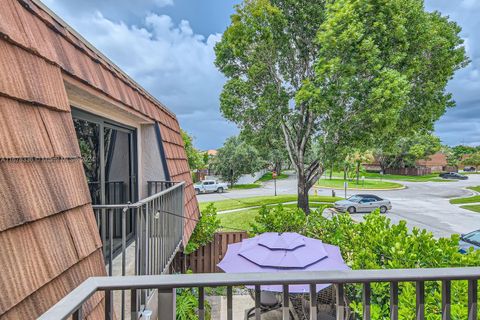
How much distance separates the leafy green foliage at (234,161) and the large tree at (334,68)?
54.7ft

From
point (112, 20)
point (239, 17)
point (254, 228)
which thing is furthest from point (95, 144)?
point (239, 17)

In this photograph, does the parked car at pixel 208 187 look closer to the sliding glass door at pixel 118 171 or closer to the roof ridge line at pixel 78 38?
the sliding glass door at pixel 118 171

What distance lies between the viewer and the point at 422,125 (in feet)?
39.1

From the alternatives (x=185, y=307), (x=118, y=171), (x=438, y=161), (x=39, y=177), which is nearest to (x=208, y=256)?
(x=185, y=307)

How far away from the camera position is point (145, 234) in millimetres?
2369

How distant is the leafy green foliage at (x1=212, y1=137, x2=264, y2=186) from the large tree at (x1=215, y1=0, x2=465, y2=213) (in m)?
16.7

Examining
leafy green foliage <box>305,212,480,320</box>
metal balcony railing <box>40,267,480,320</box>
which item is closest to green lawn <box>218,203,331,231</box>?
leafy green foliage <box>305,212,480,320</box>

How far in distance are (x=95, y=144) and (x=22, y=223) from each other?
2.36 meters

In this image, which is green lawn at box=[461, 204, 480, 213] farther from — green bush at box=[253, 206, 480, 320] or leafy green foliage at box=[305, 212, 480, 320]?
leafy green foliage at box=[305, 212, 480, 320]

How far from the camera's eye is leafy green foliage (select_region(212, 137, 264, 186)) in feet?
98.6

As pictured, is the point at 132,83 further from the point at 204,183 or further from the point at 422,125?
the point at 204,183

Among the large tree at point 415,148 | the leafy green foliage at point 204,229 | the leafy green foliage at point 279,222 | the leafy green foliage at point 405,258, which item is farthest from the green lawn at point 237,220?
the large tree at point 415,148

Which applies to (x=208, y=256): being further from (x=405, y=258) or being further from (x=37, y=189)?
(x=37, y=189)

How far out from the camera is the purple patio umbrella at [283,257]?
413 centimetres
